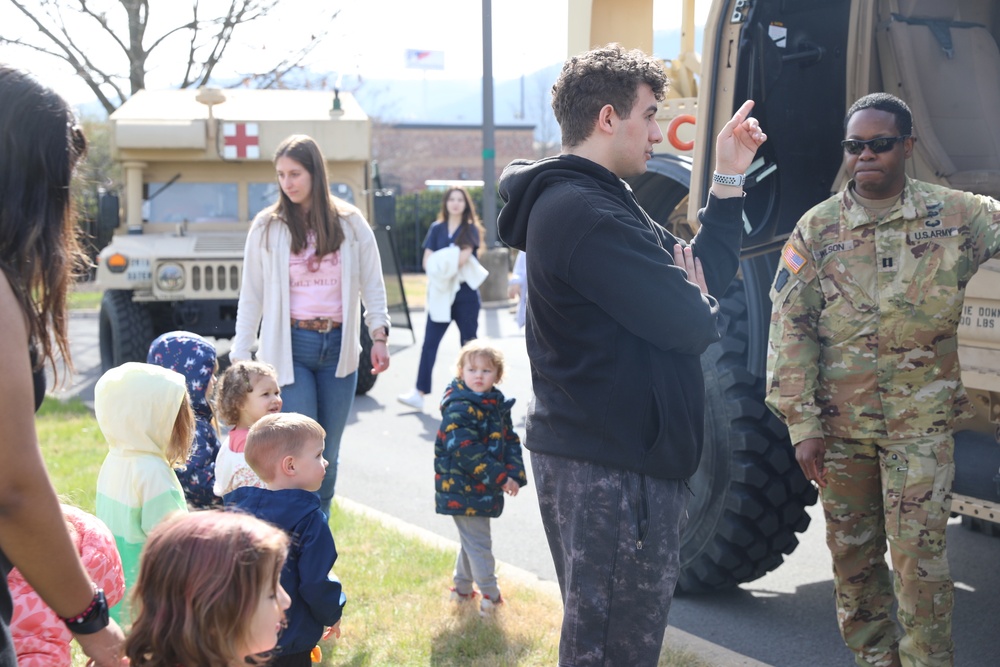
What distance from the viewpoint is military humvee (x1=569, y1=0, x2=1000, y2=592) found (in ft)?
13.8

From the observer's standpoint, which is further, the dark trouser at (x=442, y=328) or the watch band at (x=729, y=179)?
the dark trouser at (x=442, y=328)

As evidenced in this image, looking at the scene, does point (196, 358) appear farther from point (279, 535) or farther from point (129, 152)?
point (129, 152)

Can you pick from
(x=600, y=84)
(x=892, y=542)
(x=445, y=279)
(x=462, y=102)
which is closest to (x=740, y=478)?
(x=892, y=542)

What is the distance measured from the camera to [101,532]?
262 cm

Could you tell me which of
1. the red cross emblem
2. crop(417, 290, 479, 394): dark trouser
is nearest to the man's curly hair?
crop(417, 290, 479, 394): dark trouser

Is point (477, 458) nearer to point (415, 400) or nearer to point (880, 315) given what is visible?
point (880, 315)

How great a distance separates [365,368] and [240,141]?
2.47 m

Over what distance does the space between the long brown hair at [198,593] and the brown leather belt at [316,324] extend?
2.59m

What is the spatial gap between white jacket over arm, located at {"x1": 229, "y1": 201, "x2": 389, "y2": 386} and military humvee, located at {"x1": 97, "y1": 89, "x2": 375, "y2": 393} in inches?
187

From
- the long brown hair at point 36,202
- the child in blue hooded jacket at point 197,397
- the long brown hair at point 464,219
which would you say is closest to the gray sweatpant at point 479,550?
the child in blue hooded jacket at point 197,397

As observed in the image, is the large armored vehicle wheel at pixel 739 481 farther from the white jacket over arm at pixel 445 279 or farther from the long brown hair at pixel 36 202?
the white jacket over arm at pixel 445 279

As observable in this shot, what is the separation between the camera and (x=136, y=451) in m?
3.20

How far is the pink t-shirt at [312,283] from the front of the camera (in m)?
4.58

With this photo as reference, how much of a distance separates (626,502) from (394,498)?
14.1 ft
